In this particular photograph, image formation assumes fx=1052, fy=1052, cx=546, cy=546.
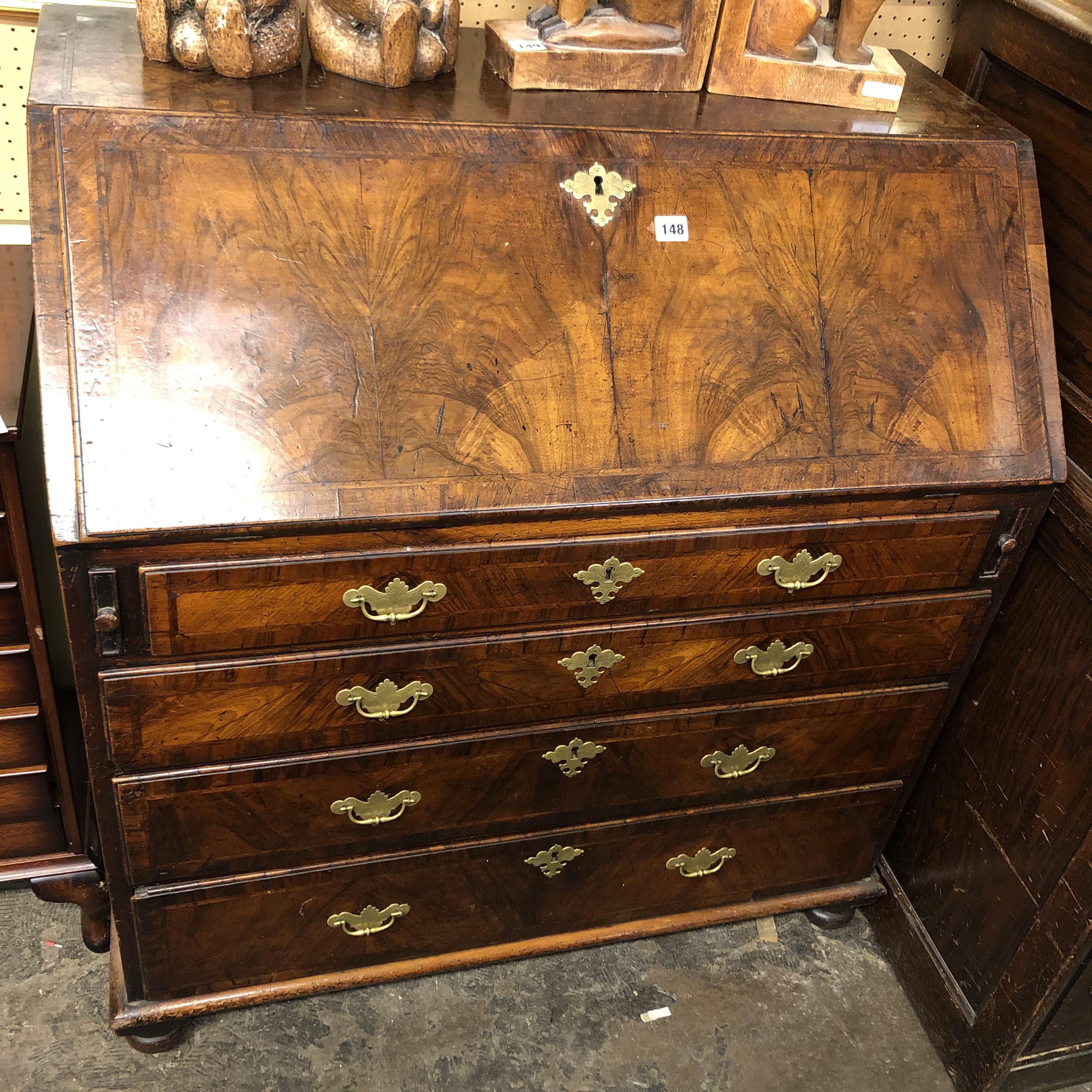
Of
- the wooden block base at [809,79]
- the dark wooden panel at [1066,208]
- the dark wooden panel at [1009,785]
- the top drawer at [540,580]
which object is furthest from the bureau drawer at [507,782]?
the wooden block base at [809,79]

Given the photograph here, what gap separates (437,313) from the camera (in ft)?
4.93

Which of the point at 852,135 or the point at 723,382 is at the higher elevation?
the point at 852,135

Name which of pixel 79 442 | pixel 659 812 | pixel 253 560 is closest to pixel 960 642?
pixel 659 812

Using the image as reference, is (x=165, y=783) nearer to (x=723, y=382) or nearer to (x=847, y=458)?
(x=723, y=382)

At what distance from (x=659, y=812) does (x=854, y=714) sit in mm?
411

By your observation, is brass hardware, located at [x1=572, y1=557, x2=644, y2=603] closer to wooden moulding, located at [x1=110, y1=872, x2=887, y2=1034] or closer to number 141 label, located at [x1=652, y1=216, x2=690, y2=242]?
number 141 label, located at [x1=652, y1=216, x2=690, y2=242]

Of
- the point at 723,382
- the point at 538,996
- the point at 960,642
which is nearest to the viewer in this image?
the point at 723,382

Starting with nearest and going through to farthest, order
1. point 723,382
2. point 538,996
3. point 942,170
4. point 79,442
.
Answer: point 79,442
point 723,382
point 942,170
point 538,996

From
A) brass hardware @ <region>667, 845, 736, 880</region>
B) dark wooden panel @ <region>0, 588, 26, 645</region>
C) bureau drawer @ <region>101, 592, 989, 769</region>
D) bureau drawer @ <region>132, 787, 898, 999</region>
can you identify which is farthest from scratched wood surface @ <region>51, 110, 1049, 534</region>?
brass hardware @ <region>667, 845, 736, 880</region>

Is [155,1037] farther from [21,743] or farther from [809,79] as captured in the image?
[809,79]

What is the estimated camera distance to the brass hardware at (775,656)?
179cm

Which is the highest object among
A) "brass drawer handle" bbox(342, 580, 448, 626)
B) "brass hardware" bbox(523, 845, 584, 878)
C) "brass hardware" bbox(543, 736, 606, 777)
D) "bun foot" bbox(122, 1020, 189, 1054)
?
"brass drawer handle" bbox(342, 580, 448, 626)

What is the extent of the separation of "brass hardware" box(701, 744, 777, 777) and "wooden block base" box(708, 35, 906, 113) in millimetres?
1133

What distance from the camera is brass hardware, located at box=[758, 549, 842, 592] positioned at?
167 cm
